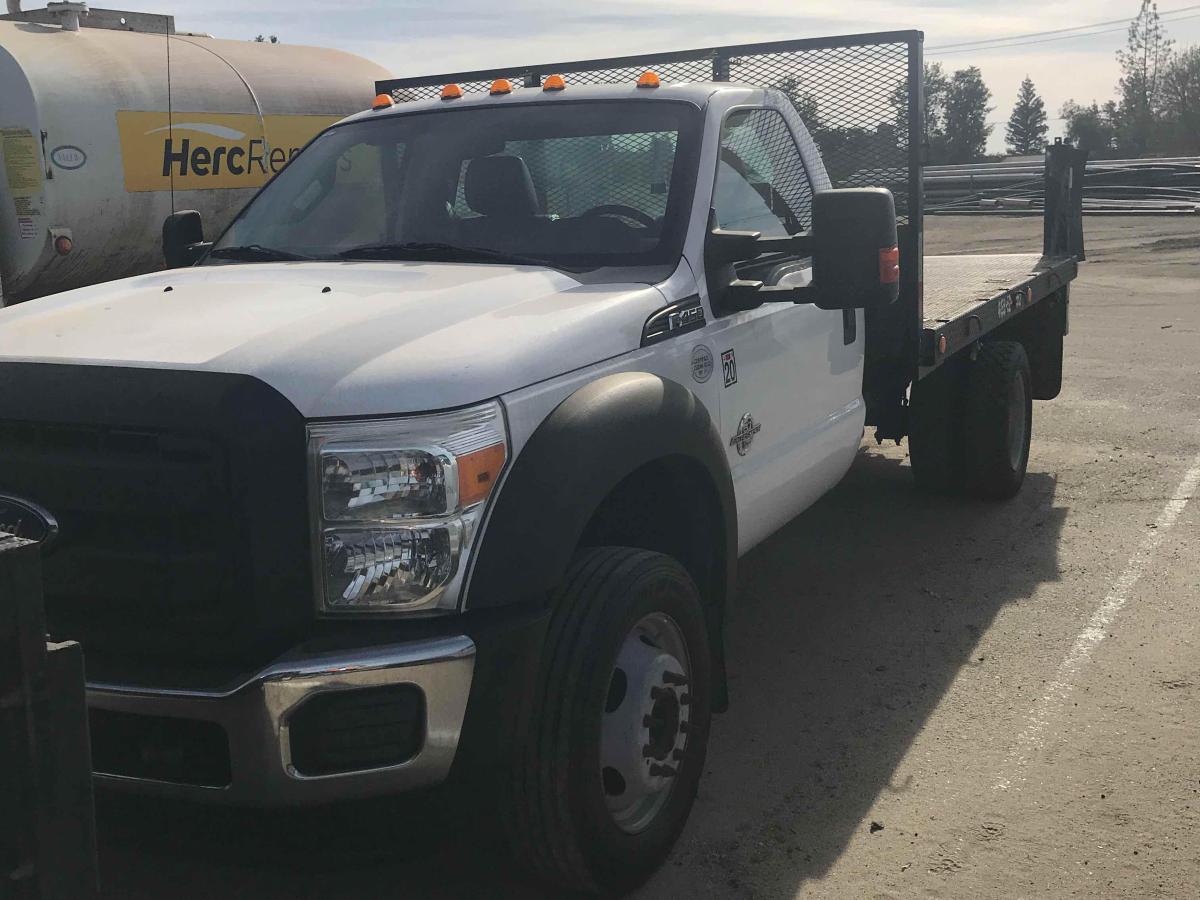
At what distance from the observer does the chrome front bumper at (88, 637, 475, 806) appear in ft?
8.25

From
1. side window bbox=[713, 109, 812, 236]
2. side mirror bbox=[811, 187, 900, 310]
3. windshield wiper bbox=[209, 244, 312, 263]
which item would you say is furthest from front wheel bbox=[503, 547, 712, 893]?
windshield wiper bbox=[209, 244, 312, 263]

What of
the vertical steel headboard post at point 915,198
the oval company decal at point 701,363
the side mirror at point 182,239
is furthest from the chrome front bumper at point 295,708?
the vertical steel headboard post at point 915,198

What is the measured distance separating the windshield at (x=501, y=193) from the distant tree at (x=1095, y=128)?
225ft

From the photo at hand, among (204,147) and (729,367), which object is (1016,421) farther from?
(204,147)

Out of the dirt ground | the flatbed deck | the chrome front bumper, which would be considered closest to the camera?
the chrome front bumper

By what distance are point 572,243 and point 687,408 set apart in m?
0.75

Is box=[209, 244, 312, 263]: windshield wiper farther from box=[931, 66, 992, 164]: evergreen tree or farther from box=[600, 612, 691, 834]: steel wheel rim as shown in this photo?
box=[931, 66, 992, 164]: evergreen tree

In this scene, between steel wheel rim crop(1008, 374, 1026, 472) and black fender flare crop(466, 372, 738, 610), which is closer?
black fender flare crop(466, 372, 738, 610)

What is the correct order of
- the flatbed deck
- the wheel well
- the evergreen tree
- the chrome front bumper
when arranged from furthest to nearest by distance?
1. the evergreen tree
2. the flatbed deck
3. the wheel well
4. the chrome front bumper

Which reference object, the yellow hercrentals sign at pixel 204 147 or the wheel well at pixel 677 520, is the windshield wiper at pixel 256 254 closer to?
the wheel well at pixel 677 520

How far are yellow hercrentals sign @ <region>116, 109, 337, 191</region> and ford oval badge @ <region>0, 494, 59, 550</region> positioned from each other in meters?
9.24

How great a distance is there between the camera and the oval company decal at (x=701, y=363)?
3.65 m

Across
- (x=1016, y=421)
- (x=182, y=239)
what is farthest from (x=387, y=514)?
(x=1016, y=421)

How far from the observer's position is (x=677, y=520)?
3670 millimetres
